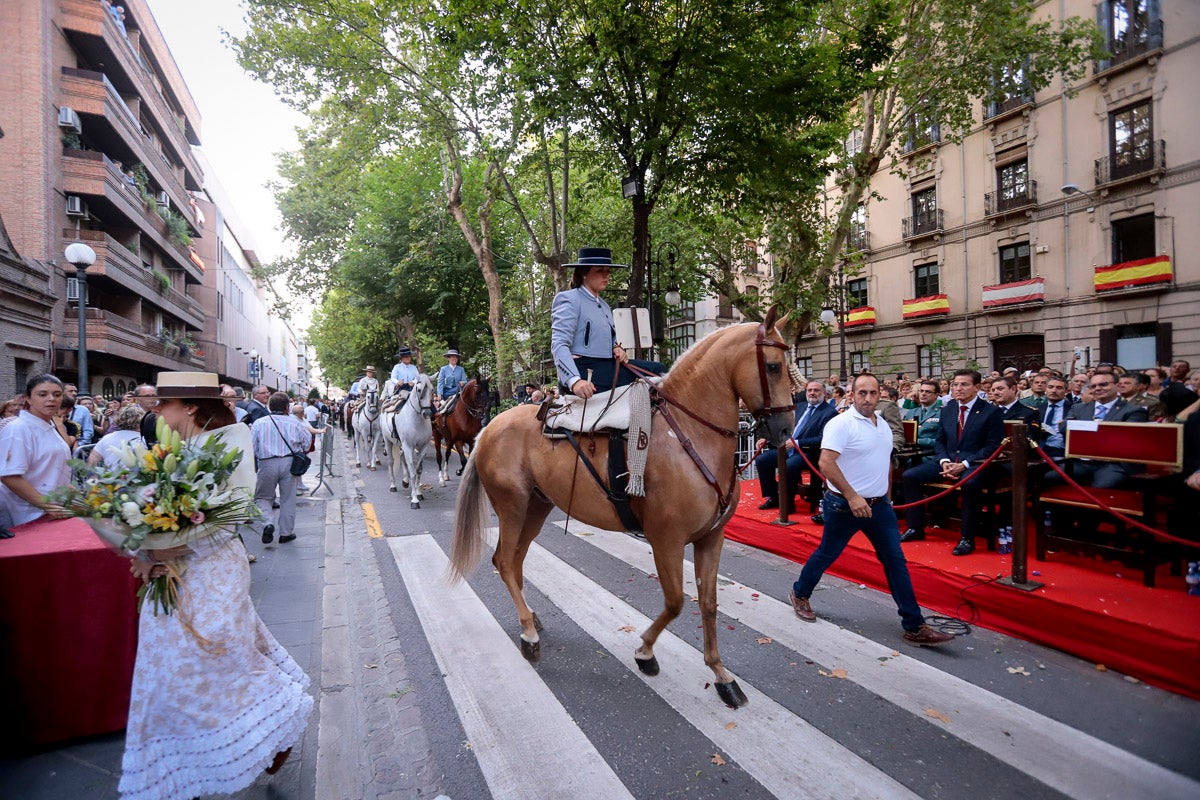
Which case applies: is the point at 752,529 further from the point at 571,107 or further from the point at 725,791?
the point at 571,107

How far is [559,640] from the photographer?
4.73 meters

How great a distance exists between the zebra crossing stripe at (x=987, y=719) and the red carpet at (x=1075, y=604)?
1102 millimetres

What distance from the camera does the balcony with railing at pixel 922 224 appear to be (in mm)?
27844

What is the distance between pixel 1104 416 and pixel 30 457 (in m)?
10.0

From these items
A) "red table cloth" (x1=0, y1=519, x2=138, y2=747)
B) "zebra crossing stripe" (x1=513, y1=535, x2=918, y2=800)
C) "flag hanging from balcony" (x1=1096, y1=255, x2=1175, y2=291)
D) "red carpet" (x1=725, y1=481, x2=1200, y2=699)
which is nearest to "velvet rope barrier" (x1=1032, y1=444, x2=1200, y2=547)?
"red carpet" (x1=725, y1=481, x2=1200, y2=699)

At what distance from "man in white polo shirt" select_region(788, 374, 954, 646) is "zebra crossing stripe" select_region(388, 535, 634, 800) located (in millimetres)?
2624

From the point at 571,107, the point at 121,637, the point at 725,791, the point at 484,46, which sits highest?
the point at 484,46

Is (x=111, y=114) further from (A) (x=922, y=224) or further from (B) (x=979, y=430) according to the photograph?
(A) (x=922, y=224)

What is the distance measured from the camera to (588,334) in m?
4.52

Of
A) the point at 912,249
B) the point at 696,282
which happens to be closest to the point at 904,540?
the point at 696,282

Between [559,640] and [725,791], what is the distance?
6.76 ft

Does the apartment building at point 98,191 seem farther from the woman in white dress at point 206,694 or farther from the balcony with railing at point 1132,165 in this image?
the balcony with railing at point 1132,165

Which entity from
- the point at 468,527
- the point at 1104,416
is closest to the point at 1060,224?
the point at 1104,416

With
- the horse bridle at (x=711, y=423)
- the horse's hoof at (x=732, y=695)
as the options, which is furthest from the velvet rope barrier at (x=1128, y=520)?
the horse's hoof at (x=732, y=695)
